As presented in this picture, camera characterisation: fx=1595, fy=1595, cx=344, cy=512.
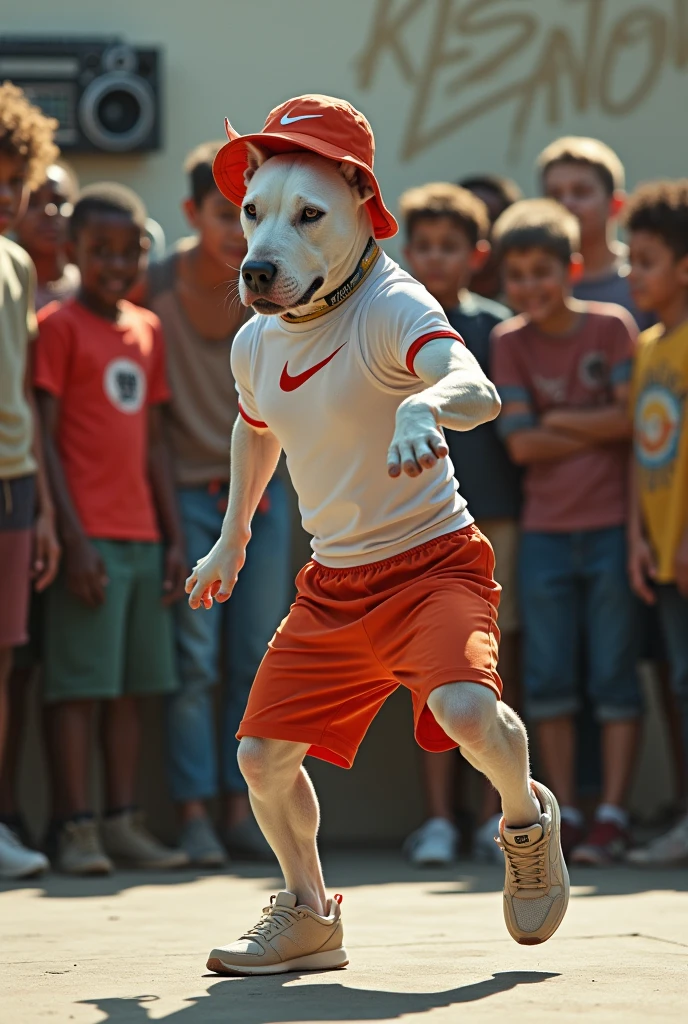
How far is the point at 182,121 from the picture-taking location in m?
7.63

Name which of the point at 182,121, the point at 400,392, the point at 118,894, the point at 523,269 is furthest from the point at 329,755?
the point at 182,121

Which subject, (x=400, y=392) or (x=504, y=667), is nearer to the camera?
(x=400, y=392)

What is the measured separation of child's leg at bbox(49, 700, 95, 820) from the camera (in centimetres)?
490

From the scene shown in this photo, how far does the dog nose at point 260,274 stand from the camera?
296 centimetres

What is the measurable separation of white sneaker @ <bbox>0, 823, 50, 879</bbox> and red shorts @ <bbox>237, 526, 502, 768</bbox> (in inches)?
63.5

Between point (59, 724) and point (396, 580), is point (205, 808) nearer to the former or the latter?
point (59, 724)

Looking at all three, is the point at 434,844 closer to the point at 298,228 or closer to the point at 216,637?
the point at 216,637

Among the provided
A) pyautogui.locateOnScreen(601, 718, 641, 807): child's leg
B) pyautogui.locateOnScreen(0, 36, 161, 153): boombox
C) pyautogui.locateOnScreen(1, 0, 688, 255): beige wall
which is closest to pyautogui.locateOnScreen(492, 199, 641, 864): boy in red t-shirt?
pyautogui.locateOnScreen(601, 718, 641, 807): child's leg

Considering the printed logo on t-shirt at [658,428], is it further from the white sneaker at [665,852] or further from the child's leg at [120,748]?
the child's leg at [120,748]

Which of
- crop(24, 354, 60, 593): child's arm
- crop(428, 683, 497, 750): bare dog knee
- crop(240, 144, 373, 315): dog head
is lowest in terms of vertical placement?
crop(428, 683, 497, 750): bare dog knee

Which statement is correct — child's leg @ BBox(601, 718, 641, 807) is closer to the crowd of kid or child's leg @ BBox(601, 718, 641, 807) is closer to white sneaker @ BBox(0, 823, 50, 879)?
the crowd of kid

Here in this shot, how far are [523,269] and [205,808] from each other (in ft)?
6.90

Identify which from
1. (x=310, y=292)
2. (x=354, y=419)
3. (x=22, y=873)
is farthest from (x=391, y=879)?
(x=310, y=292)

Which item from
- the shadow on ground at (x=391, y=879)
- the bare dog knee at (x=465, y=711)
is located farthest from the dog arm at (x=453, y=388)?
the shadow on ground at (x=391, y=879)
